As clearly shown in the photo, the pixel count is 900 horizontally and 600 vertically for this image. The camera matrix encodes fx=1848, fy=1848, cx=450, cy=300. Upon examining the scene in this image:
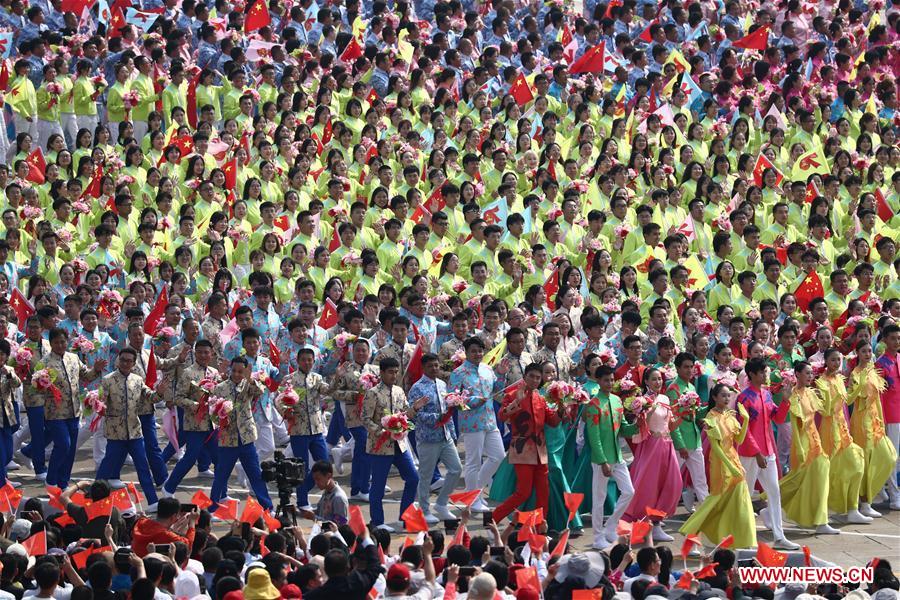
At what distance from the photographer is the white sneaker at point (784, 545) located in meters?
15.8

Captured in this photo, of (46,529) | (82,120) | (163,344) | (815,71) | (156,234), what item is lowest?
(46,529)

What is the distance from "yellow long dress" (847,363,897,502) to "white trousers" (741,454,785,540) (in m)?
1.42

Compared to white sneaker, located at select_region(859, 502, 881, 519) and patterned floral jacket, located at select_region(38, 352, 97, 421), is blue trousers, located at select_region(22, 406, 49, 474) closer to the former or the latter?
patterned floral jacket, located at select_region(38, 352, 97, 421)

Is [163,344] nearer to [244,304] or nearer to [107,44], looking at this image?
[244,304]

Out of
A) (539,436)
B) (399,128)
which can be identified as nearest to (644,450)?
(539,436)

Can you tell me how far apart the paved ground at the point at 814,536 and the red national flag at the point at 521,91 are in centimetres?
849

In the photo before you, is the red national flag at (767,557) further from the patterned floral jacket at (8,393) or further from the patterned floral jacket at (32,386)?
the patterned floral jacket at (32,386)

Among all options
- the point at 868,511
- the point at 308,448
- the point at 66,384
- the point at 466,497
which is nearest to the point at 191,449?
the point at 308,448

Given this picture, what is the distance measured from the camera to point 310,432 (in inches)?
659

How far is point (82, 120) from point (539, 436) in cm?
989

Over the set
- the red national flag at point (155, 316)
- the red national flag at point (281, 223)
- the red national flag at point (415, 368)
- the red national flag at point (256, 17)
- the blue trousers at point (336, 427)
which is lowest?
the blue trousers at point (336, 427)

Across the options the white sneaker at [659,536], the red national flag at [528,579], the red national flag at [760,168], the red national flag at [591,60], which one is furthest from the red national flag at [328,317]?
the red national flag at [591,60]

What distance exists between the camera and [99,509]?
13.1 meters

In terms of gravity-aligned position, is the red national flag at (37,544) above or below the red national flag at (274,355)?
below
